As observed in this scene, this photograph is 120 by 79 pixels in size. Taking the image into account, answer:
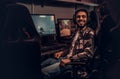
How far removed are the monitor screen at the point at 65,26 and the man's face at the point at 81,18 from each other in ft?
3.00

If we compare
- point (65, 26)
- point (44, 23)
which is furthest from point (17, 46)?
point (65, 26)

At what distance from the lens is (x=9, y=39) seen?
4.66ft

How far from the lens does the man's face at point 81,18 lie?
98.3 inches

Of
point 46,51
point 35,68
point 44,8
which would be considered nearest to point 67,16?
point 44,8

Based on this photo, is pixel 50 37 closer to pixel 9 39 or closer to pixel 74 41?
pixel 74 41

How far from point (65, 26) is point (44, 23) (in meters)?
0.44

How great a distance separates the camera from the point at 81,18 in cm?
250

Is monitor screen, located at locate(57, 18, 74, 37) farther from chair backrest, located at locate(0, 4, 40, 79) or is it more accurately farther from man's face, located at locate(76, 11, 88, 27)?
chair backrest, located at locate(0, 4, 40, 79)

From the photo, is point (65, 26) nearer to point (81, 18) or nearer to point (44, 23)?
point (44, 23)

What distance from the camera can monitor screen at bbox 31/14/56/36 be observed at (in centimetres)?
303

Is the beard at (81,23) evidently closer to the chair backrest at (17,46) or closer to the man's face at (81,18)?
the man's face at (81,18)

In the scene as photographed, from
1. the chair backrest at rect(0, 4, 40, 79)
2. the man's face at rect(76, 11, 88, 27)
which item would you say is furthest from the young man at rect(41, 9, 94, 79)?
the chair backrest at rect(0, 4, 40, 79)

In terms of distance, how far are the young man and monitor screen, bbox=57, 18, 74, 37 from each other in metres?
0.88

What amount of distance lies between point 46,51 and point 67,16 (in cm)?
104
